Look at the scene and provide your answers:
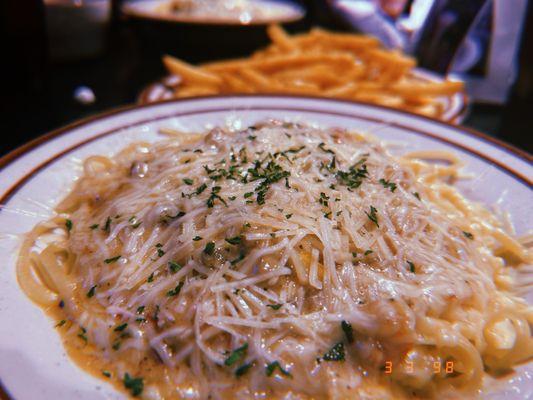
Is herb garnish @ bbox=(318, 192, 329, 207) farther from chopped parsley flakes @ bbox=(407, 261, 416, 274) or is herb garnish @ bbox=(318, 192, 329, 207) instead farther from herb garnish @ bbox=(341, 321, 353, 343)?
herb garnish @ bbox=(341, 321, 353, 343)

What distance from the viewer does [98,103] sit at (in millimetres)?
4844

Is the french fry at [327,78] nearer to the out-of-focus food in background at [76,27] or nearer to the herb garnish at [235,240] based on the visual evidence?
the out-of-focus food in background at [76,27]

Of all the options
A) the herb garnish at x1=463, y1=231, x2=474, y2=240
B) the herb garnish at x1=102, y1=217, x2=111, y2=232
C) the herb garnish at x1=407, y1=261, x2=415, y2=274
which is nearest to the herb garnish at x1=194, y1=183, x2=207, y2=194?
the herb garnish at x1=102, y1=217, x2=111, y2=232

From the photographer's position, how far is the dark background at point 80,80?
429 cm

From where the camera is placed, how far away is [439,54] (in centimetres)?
510

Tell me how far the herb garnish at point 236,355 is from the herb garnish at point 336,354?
11.4 inches

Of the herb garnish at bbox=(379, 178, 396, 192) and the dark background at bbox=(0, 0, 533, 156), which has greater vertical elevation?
the herb garnish at bbox=(379, 178, 396, 192)

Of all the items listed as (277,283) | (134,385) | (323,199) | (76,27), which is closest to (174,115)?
(323,199)

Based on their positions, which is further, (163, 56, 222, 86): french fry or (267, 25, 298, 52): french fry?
(267, 25, 298, 52): french fry

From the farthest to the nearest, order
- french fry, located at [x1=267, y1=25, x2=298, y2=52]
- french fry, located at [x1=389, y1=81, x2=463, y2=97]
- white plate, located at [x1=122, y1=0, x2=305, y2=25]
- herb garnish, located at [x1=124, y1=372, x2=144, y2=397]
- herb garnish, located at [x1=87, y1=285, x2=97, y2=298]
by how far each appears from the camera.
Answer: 1. white plate, located at [x1=122, y1=0, x2=305, y2=25]
2. french fry, located at [x1=267, y1=25, x2=298, y2=52]
3. french fry, located at [x1=389, y1=81, x2=463, y2=97]
4. herb garnish, located at [x1=87, y1=285, x2=97, y2=298]
5. herb garnish, located at [x1=124, y1=372, x2=144, y2=397]

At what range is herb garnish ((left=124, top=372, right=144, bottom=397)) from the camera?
5.19ft

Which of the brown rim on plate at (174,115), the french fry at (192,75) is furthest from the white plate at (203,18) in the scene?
the brown rim on plate at (174,115)

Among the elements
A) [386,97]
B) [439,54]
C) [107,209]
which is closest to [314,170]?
[107,209]

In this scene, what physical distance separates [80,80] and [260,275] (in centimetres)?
448
